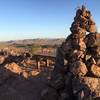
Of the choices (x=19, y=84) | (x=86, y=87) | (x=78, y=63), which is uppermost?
(x=78, y=63)

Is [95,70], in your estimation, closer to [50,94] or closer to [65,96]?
[65,96]

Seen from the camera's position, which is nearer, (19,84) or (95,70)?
(95,70)

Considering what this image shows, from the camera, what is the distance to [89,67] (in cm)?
3266

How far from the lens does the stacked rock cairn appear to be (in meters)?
30.7

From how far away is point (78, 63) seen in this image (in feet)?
106

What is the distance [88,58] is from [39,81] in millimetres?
14470

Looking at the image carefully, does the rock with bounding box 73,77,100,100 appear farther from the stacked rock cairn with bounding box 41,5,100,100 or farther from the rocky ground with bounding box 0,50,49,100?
the rocky ground with bounding box 0,50,49,100

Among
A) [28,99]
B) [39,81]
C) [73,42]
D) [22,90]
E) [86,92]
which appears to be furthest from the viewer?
[39,81]

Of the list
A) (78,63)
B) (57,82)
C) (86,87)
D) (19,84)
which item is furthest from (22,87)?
(86,87)

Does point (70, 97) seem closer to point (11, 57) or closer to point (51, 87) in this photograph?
point (51, 87)

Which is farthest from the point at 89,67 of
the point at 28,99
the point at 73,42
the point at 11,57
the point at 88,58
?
the point at 11,57

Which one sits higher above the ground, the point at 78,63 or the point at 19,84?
the point at 78,63

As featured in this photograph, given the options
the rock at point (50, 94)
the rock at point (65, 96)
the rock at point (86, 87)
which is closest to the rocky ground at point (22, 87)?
the rock at point (50, 94)

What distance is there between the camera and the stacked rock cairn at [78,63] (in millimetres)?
30734
